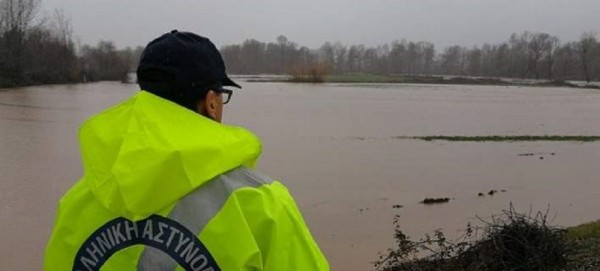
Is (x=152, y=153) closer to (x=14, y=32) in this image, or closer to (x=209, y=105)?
(x=209, y=105)

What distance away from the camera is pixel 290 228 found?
1.36 meters

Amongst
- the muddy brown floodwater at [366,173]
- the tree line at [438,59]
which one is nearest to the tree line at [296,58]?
the tree line at [438,59]

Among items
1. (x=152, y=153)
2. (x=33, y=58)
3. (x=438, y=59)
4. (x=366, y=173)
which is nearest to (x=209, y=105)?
(x=152, y=153)

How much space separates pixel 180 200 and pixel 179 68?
35cm

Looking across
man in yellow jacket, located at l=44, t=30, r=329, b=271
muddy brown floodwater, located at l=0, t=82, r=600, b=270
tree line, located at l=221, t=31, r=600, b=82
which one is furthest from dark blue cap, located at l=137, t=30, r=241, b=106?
tree line, located at l=221, t=31, r=600, b=82

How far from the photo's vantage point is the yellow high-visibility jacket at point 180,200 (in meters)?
1.32

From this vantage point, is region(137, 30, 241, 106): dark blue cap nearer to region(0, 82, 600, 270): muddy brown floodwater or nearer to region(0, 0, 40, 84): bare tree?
region(0, 82, 600, 270): muddy brown floodwater

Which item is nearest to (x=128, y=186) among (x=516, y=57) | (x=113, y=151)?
(x=113, y=151)

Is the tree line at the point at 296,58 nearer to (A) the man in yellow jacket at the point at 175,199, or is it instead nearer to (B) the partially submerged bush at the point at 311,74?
(B) the partially submerged bush at the point at 311,74

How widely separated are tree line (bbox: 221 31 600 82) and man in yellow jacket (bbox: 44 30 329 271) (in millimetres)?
103856

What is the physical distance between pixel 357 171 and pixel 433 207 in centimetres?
390

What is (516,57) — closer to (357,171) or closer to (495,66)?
(495,66)

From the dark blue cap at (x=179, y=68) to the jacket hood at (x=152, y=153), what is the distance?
0.08 metres

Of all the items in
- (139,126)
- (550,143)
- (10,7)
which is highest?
(10,7)
